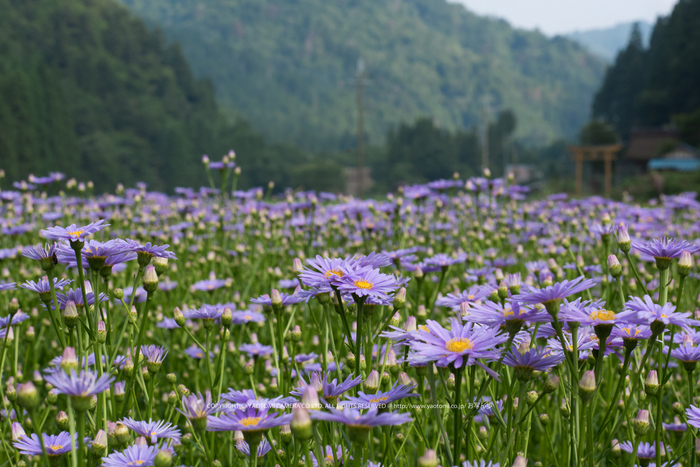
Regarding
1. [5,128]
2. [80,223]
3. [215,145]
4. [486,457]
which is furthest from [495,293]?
[215,145]

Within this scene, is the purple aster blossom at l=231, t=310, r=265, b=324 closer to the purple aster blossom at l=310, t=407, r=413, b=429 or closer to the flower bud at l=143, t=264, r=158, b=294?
the flower bud at l=143, t=264, r=158, b=294

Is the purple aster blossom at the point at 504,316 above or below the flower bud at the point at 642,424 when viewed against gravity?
above

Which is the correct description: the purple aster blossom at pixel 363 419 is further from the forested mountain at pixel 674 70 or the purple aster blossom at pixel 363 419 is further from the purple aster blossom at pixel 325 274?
the forested mountain at pixel 674 70

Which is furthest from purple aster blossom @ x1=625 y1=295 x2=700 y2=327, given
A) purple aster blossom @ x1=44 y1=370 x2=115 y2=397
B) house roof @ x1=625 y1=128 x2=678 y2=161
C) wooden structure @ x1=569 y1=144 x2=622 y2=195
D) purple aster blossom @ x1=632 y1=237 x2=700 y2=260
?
house roof @ x1=625 y1=128 x2=678 y2=161

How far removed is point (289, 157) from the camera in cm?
9338

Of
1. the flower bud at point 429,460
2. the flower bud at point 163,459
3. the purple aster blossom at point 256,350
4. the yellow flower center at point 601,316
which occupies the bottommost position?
the purple aster blossom at point 256,350

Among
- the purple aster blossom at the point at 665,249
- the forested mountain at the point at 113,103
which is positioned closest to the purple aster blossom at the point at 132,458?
the purple aster blossom at the point at 665,249

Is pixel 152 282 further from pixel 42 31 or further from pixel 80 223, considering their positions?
pixel 42 31

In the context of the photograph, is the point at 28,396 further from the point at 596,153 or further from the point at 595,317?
the point at 596,153

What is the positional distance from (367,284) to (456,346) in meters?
0.33

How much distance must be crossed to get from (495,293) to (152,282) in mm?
1338

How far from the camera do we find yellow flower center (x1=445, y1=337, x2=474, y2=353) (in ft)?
4.41

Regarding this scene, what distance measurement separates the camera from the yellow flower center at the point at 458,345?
1.34m

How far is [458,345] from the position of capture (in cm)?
136
